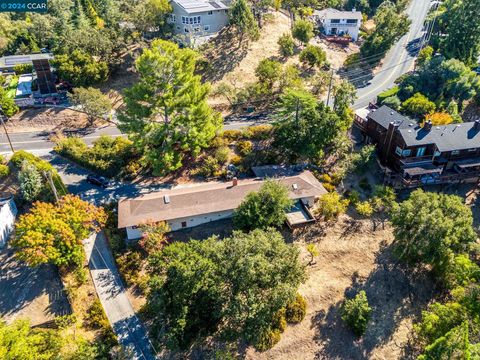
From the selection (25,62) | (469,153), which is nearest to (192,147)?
(469,153)

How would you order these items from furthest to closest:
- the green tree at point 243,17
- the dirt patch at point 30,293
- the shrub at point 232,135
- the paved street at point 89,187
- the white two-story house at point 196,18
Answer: the white two-story house at point 196,18, the green tree at point 243,17, the shrub at point 232,135, the paved street at point 89,187, the dirt patch at point 30,293

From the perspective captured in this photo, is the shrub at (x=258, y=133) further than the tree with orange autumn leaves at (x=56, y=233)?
Yes

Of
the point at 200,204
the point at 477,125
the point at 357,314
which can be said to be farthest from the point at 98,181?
the point at 477,125

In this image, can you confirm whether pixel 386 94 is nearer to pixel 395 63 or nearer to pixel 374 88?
pixel 374 88

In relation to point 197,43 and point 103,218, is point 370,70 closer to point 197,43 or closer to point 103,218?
point 197,43

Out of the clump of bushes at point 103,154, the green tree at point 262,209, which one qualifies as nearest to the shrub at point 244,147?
the green tree at point 262,209

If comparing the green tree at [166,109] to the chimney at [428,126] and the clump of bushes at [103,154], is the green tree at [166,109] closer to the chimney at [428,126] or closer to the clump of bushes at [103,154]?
the clump of bushes at [103,154]

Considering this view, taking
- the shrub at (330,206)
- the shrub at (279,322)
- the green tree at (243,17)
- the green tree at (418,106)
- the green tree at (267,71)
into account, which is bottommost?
the shrub at (279,322)

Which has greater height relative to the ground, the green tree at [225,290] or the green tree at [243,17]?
the green tree at [243,17]
